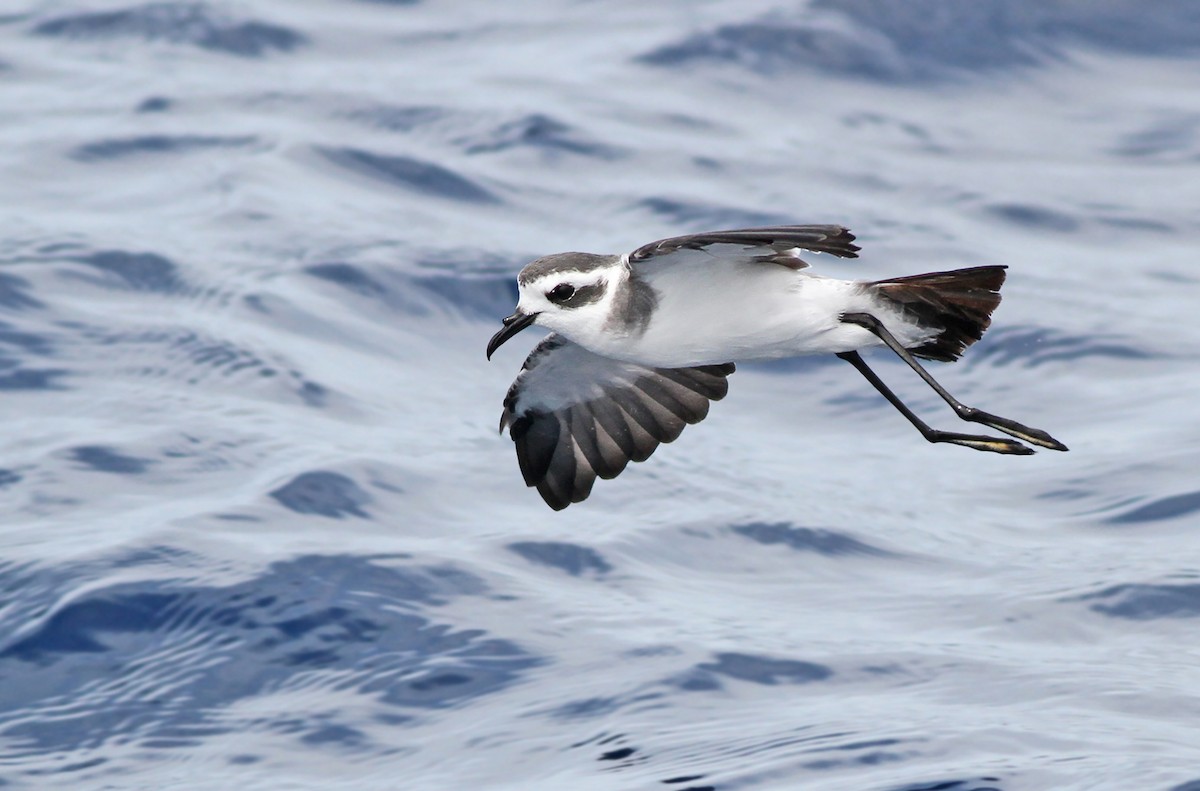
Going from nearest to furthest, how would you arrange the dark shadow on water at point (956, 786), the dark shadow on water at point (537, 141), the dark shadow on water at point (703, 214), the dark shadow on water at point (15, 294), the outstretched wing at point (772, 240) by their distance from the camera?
the outstretched wing at point (772, 240)
the dark shadow on water at point (956, 786)
the dark shadow on water at point (15, 294)
the dark shadow on water at point (703, 214)
the dark shadow on water at point (537, 141)

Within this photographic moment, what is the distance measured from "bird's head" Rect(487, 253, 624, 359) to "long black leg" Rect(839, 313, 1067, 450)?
0.99 metres

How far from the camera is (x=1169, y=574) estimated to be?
10312 mm

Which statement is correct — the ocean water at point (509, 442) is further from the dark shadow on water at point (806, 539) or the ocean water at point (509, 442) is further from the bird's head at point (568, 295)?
the bird's head at point (568, 295)

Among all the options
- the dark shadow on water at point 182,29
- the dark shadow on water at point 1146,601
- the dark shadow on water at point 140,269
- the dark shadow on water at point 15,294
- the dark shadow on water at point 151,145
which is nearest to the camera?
the dark shadow on water at point 1146,601

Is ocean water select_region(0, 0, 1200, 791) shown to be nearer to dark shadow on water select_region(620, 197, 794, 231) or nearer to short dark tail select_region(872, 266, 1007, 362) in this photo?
dark shadow on water select_region(620, 197, 794, 231)

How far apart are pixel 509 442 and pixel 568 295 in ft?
15.7

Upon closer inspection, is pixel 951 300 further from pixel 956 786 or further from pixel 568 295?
pixel 956 786

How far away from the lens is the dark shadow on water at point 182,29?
1919 centimetres

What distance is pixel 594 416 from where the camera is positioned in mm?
8836

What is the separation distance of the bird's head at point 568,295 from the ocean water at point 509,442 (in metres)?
2.13

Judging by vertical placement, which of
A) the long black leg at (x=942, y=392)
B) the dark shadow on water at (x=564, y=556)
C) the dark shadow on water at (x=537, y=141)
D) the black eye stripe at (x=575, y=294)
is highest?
the black eye stripe at (x=575, y=294)

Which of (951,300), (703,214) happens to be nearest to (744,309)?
(951,300)

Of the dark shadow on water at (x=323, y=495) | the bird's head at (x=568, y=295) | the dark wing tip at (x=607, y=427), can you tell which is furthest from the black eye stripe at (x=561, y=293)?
the dark shadow on water at (x=323, y=495)

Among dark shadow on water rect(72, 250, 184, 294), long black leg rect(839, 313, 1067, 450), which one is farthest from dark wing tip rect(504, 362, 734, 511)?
dark shadow on water rect(72, 250, 184, 294)
